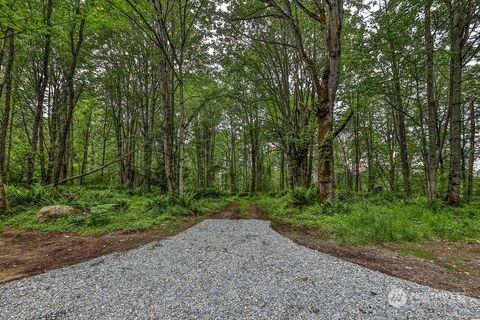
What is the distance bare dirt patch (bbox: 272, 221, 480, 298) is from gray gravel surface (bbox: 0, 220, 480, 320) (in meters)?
0.35

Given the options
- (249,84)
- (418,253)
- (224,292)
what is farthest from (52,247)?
(249,84)

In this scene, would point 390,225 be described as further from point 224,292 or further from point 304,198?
point 224,292

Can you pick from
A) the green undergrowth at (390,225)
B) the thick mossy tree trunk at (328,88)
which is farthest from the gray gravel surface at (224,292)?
the thick mossy tree trunk at (328,88)

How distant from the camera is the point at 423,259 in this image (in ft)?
11.9

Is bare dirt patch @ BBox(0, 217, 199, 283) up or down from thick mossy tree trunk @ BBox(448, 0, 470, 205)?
down

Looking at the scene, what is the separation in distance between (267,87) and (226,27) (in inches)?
194

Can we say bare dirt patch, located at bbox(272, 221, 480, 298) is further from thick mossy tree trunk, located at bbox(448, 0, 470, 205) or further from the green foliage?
thick mossy tree trunk, located at bbox(448, 0, 470, 205)

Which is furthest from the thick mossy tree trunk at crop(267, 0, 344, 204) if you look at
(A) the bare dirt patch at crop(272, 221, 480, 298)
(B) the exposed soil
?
(A) the bare dirt patch at crop(272, 221, 480, 298)

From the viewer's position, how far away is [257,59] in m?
13.9

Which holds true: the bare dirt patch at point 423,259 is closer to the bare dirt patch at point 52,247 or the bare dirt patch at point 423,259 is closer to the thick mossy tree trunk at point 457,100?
the bare dirt patch at point 52,247

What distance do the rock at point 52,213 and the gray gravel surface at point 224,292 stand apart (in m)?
4.21

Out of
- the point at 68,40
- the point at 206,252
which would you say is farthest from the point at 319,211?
the point at 68,40

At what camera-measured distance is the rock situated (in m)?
6.18

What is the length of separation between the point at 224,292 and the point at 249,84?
1650cm
